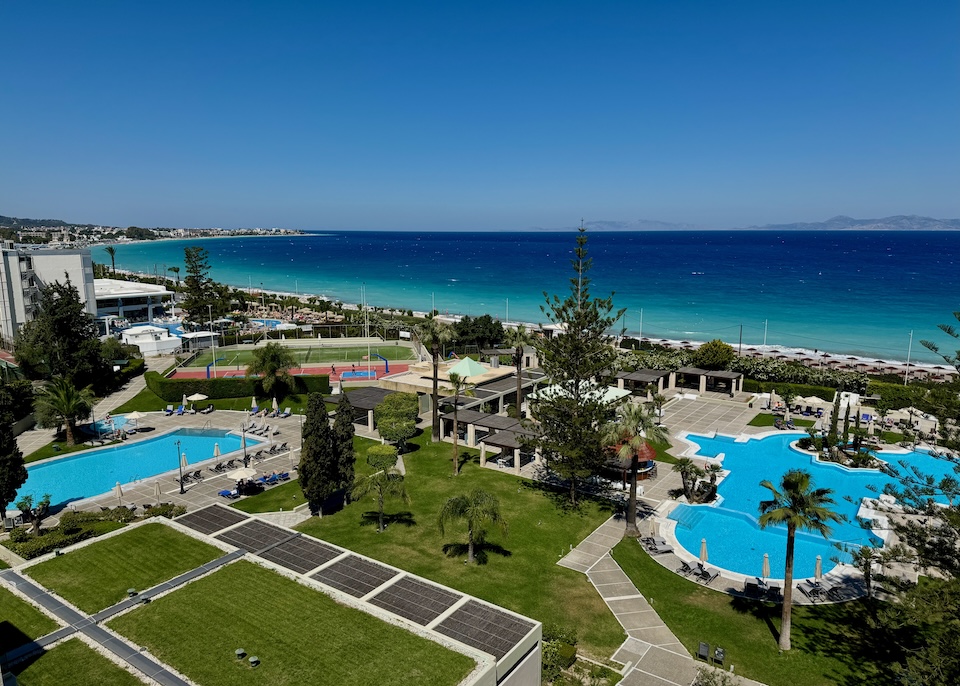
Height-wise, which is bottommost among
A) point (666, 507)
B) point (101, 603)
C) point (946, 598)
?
point (666, 507)

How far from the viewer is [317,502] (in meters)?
22.5

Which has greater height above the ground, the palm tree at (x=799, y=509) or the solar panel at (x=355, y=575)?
the palm tree at (x=799, y=509)

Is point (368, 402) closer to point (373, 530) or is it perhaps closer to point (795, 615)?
point (373, 530)

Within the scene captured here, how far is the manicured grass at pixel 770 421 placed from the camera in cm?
3484

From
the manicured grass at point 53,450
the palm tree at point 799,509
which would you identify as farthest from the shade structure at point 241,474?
the palm tree at point 799,509

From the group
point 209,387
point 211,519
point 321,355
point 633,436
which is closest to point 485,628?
point 633,436

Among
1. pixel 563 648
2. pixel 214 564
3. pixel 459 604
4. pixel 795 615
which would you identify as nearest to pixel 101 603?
pixel 214 564

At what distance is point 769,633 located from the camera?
15656mm

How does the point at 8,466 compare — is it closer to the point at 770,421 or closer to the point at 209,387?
the point at 209,387

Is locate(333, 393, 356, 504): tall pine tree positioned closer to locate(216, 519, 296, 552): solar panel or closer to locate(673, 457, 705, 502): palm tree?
locate(216, 519, 296, 552): solar panel

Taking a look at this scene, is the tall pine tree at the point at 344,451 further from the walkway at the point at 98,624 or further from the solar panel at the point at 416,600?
the solar panel at the point at 416,600

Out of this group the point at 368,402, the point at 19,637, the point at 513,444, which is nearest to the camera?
the point at 19,637

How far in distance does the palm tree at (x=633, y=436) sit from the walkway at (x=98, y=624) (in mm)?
12946

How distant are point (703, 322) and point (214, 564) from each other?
76585 millimetres
